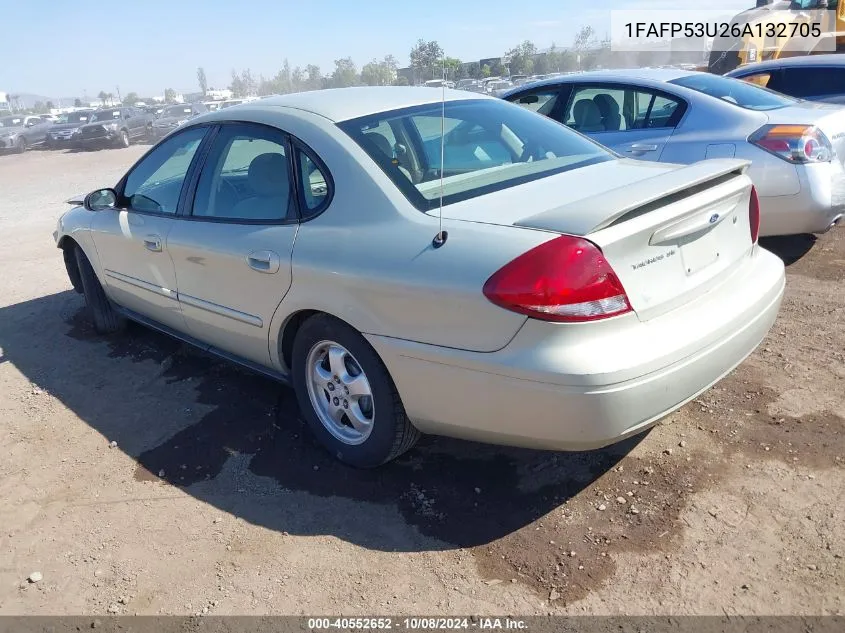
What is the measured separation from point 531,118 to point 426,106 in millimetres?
634

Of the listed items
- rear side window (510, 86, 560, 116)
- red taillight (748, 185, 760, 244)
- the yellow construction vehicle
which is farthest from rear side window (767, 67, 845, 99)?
the yellow construction vehicle

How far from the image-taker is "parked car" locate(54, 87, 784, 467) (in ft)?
7.84

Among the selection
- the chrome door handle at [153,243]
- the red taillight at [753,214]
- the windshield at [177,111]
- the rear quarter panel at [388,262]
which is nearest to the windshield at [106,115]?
the windshield at [177,111]

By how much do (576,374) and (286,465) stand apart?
161cm

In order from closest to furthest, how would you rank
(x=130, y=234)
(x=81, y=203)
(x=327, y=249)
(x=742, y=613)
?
(x=742, y=613) < (x=327, y=249) < (x=130, y=234) < (x=81, y=203)

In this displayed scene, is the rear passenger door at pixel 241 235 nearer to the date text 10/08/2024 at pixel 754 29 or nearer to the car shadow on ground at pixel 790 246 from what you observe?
the car shadow on ground at pixel 790 246

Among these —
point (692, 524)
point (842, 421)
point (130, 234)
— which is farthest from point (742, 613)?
point (130, 234)

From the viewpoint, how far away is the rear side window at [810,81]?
25.1ft

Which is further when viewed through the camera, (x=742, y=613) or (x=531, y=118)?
(x=531, y=118)

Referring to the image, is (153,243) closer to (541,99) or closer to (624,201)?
(624,201)

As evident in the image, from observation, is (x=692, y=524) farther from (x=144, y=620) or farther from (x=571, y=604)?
(x=144, y=620)

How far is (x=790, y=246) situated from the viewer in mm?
5949

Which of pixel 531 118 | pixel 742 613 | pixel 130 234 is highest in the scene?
pixel 531 118

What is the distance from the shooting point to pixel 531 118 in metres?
3.78
